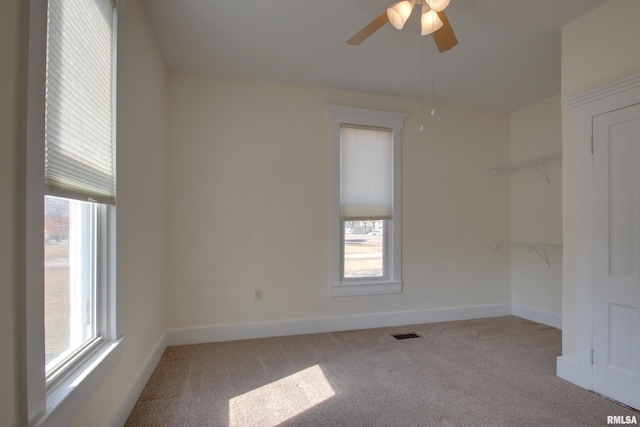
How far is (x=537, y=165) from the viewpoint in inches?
160

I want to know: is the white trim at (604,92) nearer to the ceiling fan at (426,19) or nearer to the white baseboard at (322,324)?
the ceiling fan at (426,19)

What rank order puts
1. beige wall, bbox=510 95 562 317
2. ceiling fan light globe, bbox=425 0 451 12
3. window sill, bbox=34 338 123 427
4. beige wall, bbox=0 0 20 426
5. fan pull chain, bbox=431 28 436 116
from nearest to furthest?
beige wall, bbox=0 0 20 426 → window sill, bbox=34 338 123 427 → ceiling fan light globe, bbox=425 0 451 12 → fan pull chain, bbox=431 28 436 116 → beige wall, bbox=510 95 562 317

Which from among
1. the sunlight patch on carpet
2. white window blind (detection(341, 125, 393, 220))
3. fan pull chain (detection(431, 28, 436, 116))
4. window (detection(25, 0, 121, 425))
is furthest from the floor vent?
window (detection(25, 0, 121, 425))

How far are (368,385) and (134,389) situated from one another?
162cm

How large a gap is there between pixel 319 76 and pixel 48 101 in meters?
2.66

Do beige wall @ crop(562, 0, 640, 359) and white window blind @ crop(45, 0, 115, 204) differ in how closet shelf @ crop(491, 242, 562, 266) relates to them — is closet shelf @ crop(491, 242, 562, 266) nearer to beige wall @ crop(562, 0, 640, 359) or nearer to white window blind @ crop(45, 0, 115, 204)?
beige wall @ crop(562, 0, 640, 359)

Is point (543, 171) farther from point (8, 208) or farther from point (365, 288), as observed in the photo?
point (8, 208)

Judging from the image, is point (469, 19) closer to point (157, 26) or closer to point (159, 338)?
point (157, 26)

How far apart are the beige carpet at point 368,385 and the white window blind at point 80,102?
4.96 feet

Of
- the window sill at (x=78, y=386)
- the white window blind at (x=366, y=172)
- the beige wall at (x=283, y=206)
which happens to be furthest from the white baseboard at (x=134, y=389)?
the white window blind at (x=366, y=172)

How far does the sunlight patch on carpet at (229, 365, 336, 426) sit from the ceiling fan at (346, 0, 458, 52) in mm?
2410

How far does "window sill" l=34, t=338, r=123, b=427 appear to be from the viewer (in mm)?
1188

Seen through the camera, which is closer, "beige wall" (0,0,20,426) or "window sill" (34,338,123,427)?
"beige wall" (0,0,20,426)

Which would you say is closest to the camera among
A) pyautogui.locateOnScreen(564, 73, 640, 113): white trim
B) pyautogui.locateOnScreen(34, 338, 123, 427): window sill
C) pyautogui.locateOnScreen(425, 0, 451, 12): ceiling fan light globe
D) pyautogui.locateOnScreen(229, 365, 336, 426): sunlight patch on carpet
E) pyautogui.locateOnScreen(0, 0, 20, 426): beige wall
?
pyautogui.locateOnScreen(0, 0, 20, 426): beige wall
